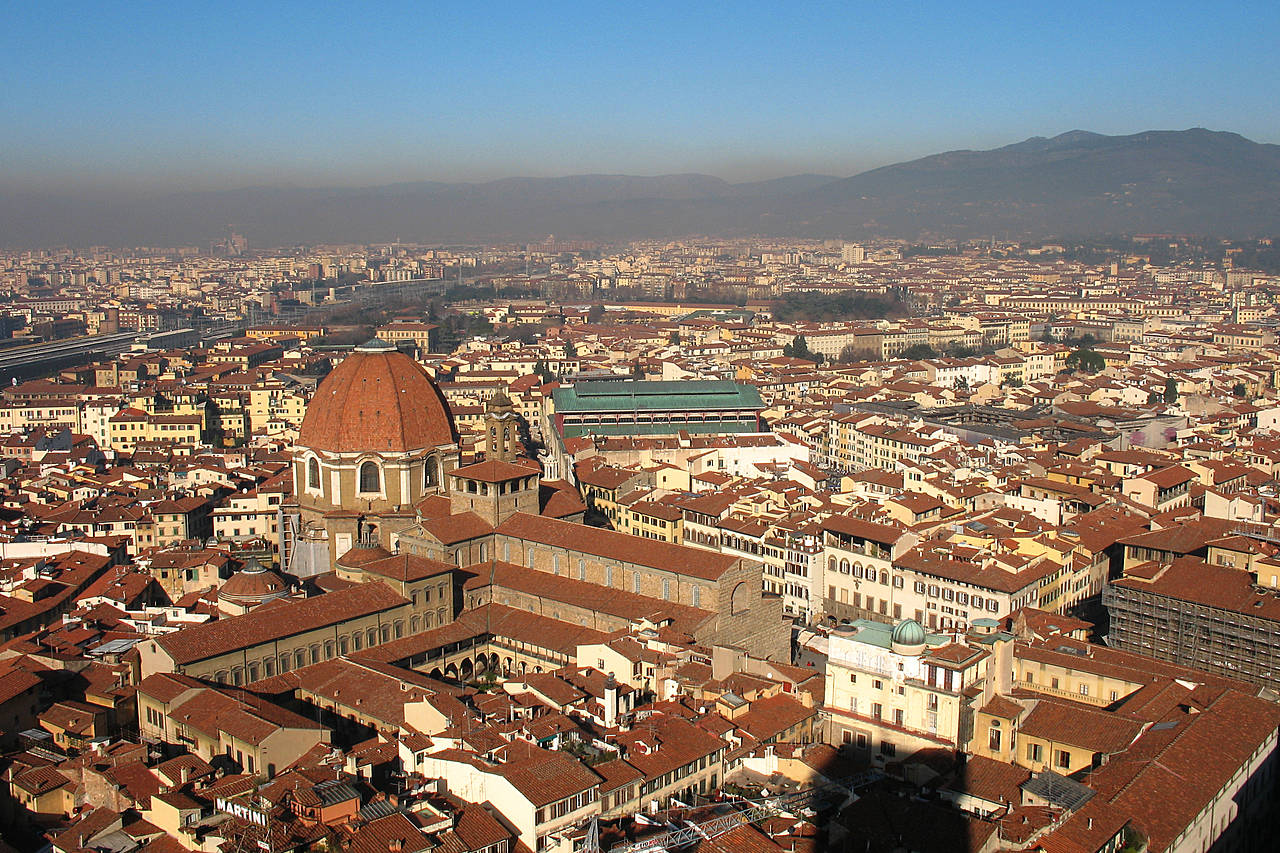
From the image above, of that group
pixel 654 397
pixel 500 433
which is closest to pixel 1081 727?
pixel 500 433

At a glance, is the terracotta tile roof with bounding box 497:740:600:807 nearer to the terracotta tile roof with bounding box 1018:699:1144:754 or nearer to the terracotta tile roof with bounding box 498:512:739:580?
the terracotta tile roof with bounding box 1018:699:1144:754

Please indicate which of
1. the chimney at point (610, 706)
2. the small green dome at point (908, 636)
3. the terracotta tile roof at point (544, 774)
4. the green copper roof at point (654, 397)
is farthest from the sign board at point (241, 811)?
the green copper roof at point (654, 397)

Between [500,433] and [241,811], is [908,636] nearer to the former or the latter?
[241,811]

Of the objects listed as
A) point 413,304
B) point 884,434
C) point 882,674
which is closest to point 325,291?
point 413,304

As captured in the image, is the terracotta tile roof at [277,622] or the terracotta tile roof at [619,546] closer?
the terracotta tile roof at [277,622]

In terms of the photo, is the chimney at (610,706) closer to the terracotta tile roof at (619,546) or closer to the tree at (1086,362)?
the terracotta tile roof at (619,546)

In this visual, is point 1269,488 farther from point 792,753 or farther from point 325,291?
point 325,291
